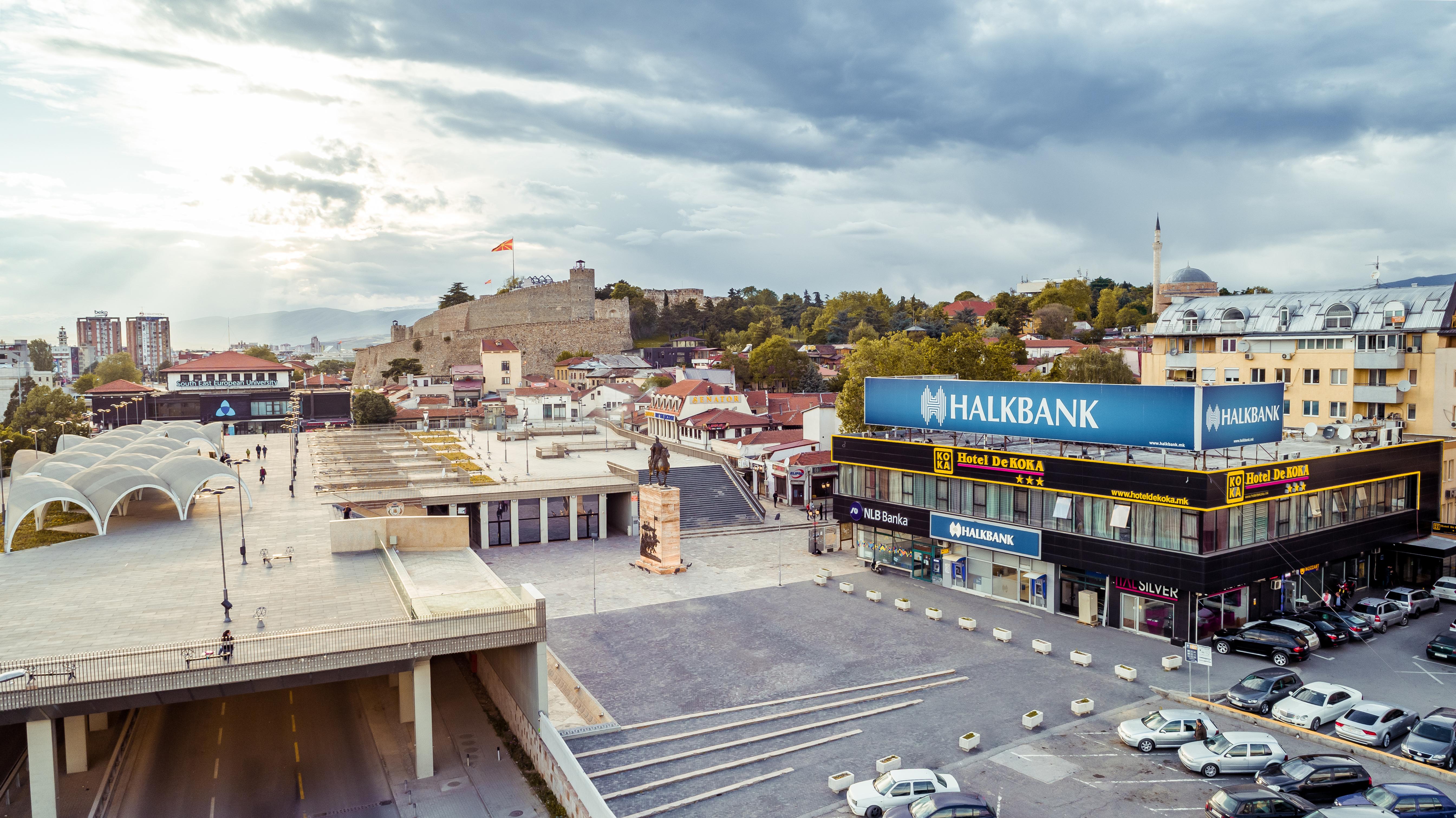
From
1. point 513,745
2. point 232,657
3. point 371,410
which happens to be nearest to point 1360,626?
point 513,745

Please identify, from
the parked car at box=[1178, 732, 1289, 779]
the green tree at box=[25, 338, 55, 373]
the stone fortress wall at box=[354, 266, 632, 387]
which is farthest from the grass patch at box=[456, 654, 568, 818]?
the green tree at box=[25, 338, 55, 373]

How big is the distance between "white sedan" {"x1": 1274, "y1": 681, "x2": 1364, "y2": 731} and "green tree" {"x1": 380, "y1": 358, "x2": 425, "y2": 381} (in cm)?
12420

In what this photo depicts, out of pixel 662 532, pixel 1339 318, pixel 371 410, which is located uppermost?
pixel 1339 318

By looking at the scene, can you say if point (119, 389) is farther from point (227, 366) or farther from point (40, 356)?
point (40, 356)

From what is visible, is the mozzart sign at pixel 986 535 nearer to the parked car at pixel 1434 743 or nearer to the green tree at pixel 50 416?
the parked car at pixel 1434 743

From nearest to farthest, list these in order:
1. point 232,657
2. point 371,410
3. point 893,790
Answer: point 893,790
point 232,657
point 371,410

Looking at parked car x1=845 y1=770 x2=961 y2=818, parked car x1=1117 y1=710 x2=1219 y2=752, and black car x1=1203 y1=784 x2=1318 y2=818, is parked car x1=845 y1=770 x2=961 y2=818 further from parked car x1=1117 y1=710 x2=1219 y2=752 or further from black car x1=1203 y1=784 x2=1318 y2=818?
parked car x1=1117 y1=710 x2=1219 y2=752

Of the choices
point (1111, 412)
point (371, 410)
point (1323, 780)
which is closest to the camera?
point (1323, 780)

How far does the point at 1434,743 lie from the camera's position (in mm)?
18109

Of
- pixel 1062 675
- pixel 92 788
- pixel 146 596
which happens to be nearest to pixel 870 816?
pixel 1062 675

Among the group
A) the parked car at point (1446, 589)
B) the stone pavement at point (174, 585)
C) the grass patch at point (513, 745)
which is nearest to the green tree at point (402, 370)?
the stone pavement at point (174, 585)

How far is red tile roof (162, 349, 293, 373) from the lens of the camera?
242 feet

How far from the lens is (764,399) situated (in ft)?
224

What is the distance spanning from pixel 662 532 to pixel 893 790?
65.5ft
